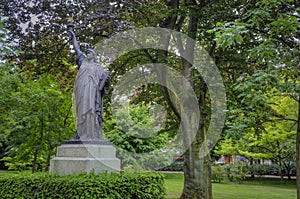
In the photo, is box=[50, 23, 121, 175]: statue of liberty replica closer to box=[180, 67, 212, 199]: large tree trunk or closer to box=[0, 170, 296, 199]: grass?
box=[180, 67, 212, 199]: large tree trunk

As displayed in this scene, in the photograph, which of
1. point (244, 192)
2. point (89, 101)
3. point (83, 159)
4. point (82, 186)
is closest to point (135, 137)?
point (244, 192)

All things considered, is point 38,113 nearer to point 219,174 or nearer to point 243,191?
point 243,191

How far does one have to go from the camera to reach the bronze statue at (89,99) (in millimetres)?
6340

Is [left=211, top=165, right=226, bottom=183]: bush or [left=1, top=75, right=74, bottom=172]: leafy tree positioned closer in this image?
[left=1, top=75, right=74, bottom=172]: leafy tree

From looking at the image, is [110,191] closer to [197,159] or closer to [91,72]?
[91,72]

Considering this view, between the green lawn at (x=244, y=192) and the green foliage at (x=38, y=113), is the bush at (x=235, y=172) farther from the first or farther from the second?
the green foliage at (x=38, y=113)

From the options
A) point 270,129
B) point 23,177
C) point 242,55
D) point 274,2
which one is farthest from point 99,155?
point 270,129

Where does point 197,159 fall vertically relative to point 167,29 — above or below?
below

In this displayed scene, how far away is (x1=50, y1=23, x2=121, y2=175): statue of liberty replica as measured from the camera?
5898 mm

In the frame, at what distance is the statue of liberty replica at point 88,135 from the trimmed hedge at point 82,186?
0.38 m

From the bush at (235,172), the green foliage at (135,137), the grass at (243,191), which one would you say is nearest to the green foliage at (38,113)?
the grass at (243,191)

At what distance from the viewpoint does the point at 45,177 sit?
562 centimetres

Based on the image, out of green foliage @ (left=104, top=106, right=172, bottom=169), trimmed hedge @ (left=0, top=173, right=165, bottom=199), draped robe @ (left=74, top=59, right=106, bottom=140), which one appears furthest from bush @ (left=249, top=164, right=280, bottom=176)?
draped robe @ (left=74, top=59, right=106, bottom=140)

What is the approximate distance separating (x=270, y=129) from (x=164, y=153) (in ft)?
33.4
